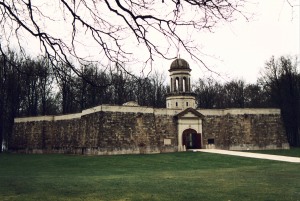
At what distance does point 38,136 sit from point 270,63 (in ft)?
97.8

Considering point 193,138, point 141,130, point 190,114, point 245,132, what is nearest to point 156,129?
point 141,130

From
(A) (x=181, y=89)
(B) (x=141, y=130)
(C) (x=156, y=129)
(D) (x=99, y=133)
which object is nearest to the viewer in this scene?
(D) (x=99, y=133)

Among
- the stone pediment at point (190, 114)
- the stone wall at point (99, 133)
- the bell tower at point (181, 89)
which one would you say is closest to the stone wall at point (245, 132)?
the stone pediment at point (190, 114)

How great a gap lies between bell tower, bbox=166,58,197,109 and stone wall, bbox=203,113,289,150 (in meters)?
3.08

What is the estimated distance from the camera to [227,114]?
3659cm

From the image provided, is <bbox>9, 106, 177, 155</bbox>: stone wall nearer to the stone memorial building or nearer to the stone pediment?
the stone memorial building

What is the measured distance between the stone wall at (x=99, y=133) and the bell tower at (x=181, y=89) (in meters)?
3.34

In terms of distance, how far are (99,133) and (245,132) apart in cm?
1450

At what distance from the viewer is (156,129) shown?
114 feet

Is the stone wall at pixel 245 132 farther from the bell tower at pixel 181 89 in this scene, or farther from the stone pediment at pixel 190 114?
the bell tower at pixel 181 89

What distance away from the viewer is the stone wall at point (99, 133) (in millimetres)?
31797

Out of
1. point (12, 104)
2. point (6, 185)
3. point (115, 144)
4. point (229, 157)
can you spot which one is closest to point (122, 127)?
point (115, 144)

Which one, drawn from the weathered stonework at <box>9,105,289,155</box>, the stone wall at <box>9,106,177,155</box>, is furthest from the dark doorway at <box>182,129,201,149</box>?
the stone wall at <box>9,106,177,155</box>

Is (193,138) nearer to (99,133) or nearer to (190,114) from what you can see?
(190,114)
